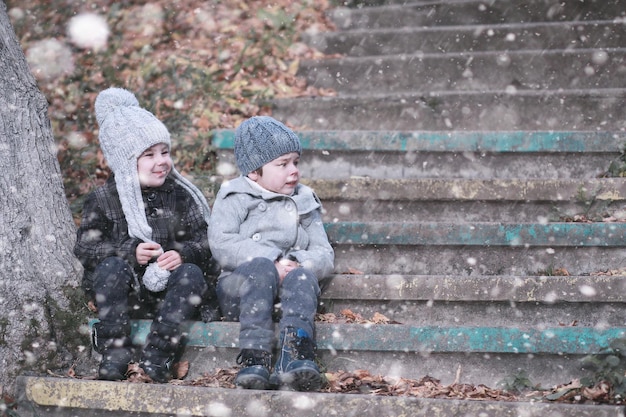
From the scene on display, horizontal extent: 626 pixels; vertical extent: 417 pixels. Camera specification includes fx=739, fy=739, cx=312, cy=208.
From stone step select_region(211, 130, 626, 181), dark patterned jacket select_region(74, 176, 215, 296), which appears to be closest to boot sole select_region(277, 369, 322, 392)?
dark patterned jacket select_region(74, 176, 215, 296)

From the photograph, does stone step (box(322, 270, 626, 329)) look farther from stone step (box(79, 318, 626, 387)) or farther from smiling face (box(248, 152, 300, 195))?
smiling face (box(248, 152, 300, 195))

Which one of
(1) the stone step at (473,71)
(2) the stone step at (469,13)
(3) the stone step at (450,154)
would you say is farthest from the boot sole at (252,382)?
(2) the stone step at (469,13)

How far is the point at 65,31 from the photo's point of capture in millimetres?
6938

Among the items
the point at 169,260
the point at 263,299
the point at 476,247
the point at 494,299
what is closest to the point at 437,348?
the point at 494,299

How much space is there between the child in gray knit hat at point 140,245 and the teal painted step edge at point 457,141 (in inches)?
41.6

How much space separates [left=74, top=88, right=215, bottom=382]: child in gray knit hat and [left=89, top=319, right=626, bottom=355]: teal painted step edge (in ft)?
0.56

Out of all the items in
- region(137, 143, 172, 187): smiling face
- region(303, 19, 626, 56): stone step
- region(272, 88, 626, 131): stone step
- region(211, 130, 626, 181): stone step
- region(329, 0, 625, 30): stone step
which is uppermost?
region(329, 0, 625, 30): stone step

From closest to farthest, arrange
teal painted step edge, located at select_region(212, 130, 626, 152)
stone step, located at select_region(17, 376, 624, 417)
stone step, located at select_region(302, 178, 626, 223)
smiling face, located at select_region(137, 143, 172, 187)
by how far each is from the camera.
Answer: stone step, located at select_region(17, 376, 624, 417), smiling face, located at select_region(137, 143, 172, 187), stone step, located at select_region(302, 178, 626, 223), teal painted step edge, located at select_region(212, 130, 626, 152)

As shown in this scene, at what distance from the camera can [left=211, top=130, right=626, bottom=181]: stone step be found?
4539 mm

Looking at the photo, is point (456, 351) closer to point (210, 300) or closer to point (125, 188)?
point (210, 300)

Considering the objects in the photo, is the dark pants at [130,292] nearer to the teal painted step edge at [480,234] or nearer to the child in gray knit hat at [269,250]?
the child in gray knit hat at [269,250]

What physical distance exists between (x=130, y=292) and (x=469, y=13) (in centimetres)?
452

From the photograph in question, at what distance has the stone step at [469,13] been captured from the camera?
6.53m

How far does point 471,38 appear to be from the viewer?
20.1ft
